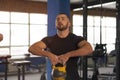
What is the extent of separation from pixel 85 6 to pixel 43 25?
539 cm

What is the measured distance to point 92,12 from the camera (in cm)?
1139

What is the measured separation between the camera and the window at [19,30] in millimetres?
8992

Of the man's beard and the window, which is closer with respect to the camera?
the man's beard

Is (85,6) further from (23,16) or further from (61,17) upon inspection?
(23,16)

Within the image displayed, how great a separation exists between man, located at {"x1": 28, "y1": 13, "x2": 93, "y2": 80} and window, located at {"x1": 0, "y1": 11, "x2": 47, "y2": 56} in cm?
712

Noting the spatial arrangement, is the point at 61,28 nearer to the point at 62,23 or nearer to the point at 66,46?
the point at 62,23

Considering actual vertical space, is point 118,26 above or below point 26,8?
below

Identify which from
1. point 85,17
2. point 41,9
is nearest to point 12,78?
point 41,9

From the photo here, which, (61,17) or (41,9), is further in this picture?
(41,9)

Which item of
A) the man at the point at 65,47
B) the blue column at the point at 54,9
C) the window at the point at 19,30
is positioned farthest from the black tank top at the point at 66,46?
the window at the point at 19,30

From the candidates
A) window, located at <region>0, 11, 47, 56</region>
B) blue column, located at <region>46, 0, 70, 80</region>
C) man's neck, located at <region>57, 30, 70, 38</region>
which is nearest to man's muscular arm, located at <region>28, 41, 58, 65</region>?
man's neck, located at <region>57, 30, 70, 38</region>

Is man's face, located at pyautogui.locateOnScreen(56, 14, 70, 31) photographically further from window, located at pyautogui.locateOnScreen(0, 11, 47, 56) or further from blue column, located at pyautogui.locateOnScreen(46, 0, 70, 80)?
window, located at pyautogui.locateOnScreen(0, 11, 47, 56)

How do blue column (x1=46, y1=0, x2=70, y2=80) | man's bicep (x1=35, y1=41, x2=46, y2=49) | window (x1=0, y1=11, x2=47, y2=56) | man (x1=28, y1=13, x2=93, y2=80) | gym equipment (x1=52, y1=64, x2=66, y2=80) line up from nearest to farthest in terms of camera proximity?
gym equipment (x1=52, y1=64, x2=66, y2=80), man (x1=28, y1=13, x2=93, y2=80), man's bicep (x1=35, y1=41, x2=46, y2=49), blue column (x1=46, y1=0, x2=70, y2=80), window (x1=0, y1=11, x2=47, y2=56)

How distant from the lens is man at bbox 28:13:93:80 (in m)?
1.80
